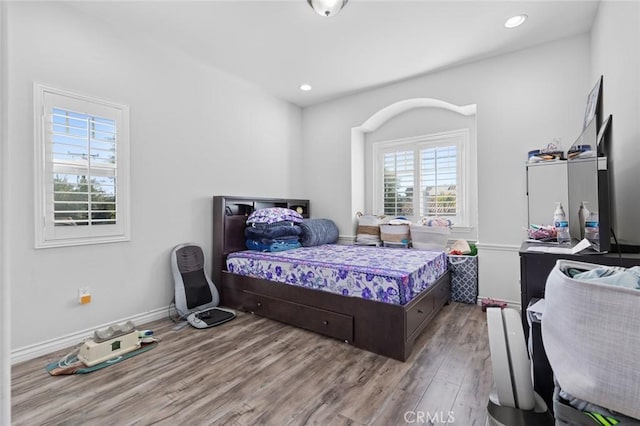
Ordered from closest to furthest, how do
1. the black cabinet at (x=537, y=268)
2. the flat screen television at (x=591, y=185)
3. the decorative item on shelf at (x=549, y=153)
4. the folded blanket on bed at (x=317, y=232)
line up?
the flat screen television at (x=591, y=185)
the black cabinet at (x=537, y=268)
the decorative item on shelf at (x=549, y=153)
the folded blanket on bed at (x=317, y=232)

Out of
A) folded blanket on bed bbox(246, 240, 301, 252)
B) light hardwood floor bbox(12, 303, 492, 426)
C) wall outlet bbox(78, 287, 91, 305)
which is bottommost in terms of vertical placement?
light hardwood floor bbox(12, 303, 492, 426)

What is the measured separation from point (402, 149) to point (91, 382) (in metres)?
4.20

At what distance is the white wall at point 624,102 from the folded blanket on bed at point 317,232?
9.33 ft

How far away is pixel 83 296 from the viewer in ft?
8.07

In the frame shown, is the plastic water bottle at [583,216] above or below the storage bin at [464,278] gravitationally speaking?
above

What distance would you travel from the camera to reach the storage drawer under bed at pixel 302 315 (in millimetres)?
2441

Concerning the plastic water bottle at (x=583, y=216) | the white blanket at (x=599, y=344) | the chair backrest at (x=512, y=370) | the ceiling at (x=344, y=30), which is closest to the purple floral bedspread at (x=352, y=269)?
the plastic water bottle at (x=583, y=216)

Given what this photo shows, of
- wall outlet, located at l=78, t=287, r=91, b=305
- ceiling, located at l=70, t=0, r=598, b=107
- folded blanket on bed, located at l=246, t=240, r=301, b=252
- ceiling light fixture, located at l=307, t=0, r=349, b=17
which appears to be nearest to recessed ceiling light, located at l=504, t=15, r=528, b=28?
ceiling, located at l=70, t=0, r=598, b=107

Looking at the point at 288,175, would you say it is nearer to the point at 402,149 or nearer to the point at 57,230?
the point at 402,149

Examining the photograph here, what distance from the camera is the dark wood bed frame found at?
221cm

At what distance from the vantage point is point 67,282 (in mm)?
2404

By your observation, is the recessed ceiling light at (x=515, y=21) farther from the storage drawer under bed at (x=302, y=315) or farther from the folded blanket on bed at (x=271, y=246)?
the folded blanket on bed at (x=271, y=246)

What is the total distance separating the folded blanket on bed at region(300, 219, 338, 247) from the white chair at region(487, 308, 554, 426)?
2987 mm

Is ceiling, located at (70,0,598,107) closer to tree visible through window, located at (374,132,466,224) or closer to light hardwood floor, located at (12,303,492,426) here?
tree visible through window, located at (374,132,466,224)
